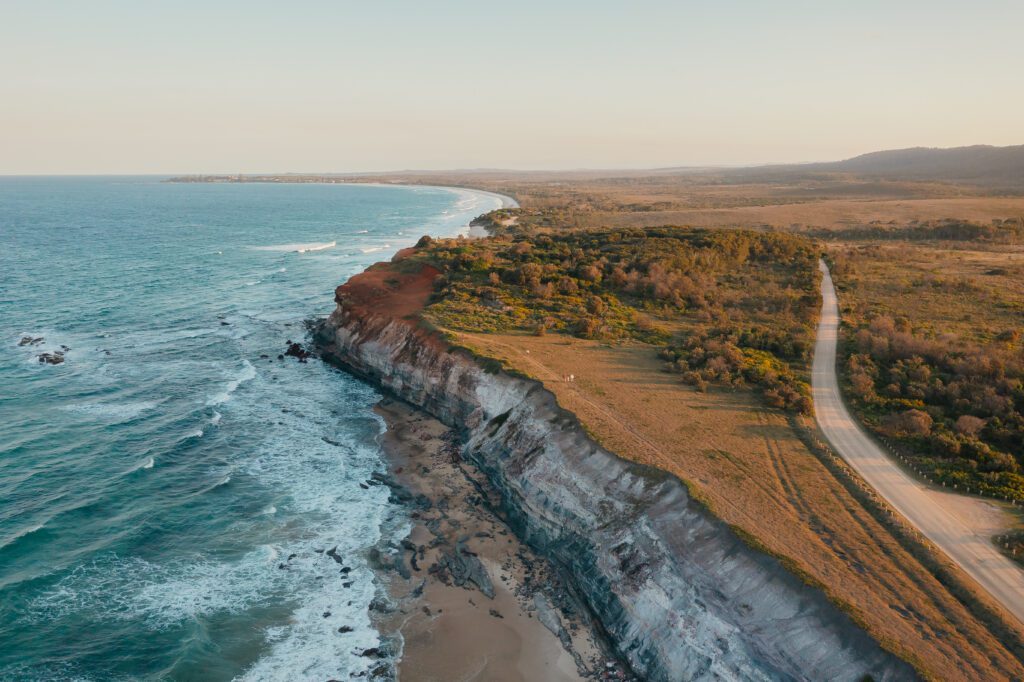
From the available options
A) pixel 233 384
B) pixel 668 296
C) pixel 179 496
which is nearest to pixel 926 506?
pixel 668 296

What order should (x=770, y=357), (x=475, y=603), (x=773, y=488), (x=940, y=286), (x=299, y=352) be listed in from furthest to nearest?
(x=940, y=286)
(x=299, y=352)
(x=770, y=357)
(x=475, y=603)
(x=773, y=488)

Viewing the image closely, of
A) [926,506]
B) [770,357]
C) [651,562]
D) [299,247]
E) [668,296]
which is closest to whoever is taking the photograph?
[651,562]

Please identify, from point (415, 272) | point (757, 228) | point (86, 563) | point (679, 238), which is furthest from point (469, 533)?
point (757, 228)

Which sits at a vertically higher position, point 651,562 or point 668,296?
point 668,296

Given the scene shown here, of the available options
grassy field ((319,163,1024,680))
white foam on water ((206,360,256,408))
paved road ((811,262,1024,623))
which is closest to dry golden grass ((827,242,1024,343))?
grassy field ((319,163,1024,680))

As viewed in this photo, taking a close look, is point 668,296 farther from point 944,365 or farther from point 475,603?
point 475,603

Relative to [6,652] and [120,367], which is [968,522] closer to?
[6,652]
